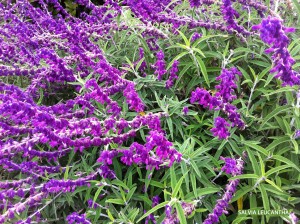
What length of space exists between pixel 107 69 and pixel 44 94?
→ 0.85 metres

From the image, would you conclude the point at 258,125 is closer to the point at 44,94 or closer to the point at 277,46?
the point at 277,46

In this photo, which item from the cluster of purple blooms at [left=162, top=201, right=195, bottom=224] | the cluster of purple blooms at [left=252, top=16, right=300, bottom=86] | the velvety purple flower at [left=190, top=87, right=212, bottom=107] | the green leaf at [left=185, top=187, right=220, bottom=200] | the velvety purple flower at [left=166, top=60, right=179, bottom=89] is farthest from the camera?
the velvety purple flower at [left=166, top=60, right=179, bottom=89]

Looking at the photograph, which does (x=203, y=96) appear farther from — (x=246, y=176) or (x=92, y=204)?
(x=92, y=204)

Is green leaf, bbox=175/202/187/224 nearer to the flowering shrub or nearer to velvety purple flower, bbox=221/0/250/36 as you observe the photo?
the flowering shrub

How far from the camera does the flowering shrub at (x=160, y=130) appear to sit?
185 cm

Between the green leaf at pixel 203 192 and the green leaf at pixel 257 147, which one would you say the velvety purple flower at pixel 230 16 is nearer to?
the green leaf at pixel 257 147

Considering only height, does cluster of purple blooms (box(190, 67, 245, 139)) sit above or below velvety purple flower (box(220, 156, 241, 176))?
above

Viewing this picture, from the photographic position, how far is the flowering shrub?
1.85 metres

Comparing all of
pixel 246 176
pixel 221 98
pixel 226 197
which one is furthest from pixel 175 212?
pixel 221 98

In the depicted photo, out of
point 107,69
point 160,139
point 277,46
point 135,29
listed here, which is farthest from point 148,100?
point 277,46

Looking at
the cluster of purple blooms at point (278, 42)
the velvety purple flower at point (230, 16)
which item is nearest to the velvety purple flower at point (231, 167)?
the cluster of purple blooms at point (278, 42)

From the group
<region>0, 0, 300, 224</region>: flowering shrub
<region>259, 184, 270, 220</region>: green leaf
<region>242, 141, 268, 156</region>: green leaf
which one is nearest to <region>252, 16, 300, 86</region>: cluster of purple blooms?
<region>0, 0, 300, 224</region>: flowering shrub

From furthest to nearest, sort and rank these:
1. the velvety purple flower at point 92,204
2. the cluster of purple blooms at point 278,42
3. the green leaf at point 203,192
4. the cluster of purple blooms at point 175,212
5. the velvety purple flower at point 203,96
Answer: the velvety purple flower at point 92,204 → the green leaf at point 203,192 → the velvety purple flower at point 203,96 → the cluster of purple blooms at point 175,212 → the cluster of purple blooms at point 278,42

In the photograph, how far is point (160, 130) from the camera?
1921mm
